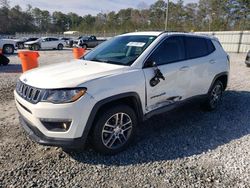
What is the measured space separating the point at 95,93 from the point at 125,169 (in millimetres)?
1110

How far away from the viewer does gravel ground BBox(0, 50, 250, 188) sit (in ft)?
9.42

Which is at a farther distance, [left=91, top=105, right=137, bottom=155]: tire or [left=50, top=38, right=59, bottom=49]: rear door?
[left=50, top=38, right=59, bottom=49]: rear door

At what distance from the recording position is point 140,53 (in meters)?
3.65

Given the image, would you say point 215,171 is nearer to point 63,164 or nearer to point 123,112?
point 123,112

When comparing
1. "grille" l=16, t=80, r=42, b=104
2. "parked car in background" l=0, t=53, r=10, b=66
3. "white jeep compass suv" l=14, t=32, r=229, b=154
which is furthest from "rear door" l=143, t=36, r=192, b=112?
"parked car in background" l=0, t=53, r=10, b=66

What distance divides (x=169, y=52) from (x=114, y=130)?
5.55 ft

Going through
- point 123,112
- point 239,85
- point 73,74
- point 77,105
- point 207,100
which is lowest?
point 239,85

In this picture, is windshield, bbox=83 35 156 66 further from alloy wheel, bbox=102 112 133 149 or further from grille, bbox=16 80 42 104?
grille, bbox=16 80 42 104

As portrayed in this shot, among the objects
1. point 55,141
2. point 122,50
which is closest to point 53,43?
point 122,50

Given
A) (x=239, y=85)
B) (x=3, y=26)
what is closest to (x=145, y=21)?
(x=3, y=26)

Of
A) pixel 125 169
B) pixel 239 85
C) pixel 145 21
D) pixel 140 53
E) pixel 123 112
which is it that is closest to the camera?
pixel 125 169

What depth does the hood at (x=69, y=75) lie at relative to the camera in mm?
2889

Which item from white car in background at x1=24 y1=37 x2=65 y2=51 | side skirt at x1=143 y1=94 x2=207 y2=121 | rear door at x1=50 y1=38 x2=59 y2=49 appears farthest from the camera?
rear door at x1=50 y1=38 x2=59 y2=49

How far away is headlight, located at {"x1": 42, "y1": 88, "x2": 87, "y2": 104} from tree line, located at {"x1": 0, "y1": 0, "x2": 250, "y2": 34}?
120ft
